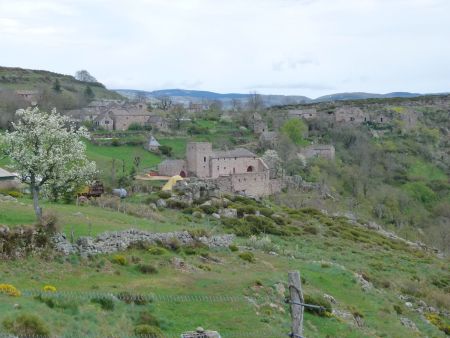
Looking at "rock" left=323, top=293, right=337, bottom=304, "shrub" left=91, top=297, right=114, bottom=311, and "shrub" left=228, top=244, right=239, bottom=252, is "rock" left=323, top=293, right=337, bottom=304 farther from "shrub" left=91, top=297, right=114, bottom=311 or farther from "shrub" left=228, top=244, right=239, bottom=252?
"shrub" left=91, top=297, right=114, bottom=311

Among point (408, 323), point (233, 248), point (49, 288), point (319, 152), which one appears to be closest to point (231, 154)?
point (319, 152)

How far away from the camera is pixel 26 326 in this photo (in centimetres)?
1620

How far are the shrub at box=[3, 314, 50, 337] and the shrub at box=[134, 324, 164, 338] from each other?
122 inches

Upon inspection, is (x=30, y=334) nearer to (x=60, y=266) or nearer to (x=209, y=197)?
(x=60, y=266)

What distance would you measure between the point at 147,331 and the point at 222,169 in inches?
2296

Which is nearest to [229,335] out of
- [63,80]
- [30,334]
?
[30,334]

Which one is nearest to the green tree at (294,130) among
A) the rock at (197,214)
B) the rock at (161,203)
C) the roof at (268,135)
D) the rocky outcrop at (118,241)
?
the roof at (268,135)

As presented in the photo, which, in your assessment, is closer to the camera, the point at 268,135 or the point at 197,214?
the point at 197,214

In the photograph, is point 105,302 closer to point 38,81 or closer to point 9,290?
point 9,290

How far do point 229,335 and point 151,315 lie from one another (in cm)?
261

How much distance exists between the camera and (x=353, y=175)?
100 m

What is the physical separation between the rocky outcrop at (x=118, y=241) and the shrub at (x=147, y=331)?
758cm

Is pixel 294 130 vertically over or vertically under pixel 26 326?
under

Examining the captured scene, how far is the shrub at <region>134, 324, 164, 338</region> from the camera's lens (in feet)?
61.5
